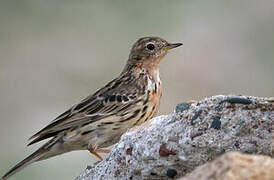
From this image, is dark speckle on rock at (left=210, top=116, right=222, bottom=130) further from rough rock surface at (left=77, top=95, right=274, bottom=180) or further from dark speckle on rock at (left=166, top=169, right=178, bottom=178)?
dark speckle on rock at (left=166, top=169, right=178, bottom=178)

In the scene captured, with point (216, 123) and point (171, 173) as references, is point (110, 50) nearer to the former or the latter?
point (171, 173)

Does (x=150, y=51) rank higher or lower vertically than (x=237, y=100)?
higher

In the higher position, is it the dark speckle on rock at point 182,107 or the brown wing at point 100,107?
the dark speckle on rock at point 182,107

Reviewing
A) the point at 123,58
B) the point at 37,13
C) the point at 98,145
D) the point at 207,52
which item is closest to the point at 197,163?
the point at 98,145

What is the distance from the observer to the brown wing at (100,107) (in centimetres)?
1009

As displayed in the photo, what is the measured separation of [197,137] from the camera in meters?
6.13

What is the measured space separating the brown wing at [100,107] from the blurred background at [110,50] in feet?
18.3

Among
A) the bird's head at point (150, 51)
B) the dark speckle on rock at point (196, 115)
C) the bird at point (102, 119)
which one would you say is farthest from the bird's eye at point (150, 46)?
the dark speckle on rock at point (196, 115)

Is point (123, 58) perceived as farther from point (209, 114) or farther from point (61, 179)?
point (209, 114)

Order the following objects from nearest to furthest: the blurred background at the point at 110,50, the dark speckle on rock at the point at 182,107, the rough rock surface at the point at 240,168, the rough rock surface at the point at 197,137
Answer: the rough rock surface at the point at 240,168 < the rough rock surface at the point at 197,137 < the dark speckle on rock at the point at 182,107 < the blurred background at the point at 110,50

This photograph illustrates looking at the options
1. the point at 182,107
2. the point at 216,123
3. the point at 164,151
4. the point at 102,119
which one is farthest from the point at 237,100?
A: the point at 102,119

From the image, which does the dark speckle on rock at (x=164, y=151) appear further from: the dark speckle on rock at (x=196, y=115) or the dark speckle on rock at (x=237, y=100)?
the dark speckle on rock at (x=237, y=100)

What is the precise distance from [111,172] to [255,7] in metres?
17.9

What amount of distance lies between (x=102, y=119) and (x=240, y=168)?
A: 5.71 m
